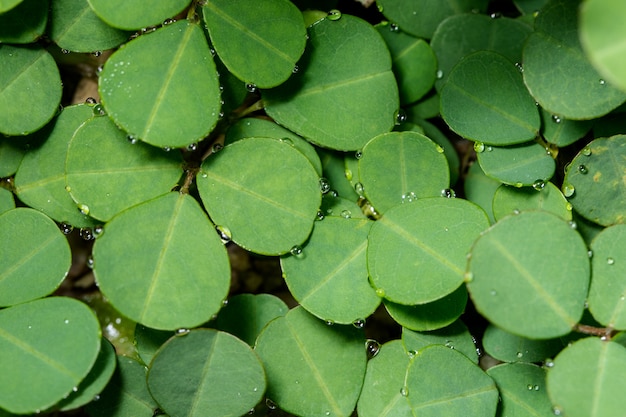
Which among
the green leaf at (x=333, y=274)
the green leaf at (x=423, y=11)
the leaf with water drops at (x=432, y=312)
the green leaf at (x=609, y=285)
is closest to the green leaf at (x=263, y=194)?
the green leaf at (x=333, y=274)

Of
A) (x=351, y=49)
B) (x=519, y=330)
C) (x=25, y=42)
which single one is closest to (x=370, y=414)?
(x=519, y=330)

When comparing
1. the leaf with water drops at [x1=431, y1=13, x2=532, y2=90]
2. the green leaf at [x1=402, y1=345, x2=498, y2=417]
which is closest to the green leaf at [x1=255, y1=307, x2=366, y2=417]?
the green leaf at [x1=402, y1=345, x2=498, y2=417]

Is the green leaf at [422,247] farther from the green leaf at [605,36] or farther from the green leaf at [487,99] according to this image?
the green leaf at [605,36]

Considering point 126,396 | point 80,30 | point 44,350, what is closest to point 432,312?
point 126,396

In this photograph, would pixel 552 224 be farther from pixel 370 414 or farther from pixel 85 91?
pixel 85 91

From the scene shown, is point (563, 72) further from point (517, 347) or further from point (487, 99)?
point (517, 347)

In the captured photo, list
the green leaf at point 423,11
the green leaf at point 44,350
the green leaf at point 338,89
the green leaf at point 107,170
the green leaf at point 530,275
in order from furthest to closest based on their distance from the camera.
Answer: the green leaf at point 423,11
the green leaf at point 338,89
the green leaf at point 107,170
the green leaf at point 44,350
the green leaf at point 530,275
